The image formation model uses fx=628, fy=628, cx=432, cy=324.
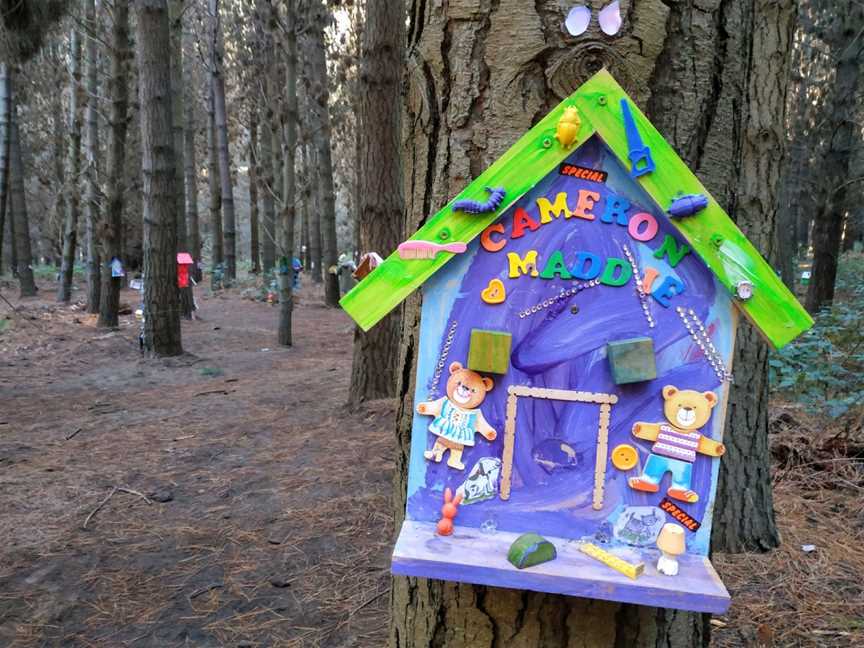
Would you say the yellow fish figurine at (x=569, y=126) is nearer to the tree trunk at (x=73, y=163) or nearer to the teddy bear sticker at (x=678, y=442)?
the teddy bear sticker at (x=678, y=442)

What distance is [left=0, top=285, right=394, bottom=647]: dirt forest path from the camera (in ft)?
8.64

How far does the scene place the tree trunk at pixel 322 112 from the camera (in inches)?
402

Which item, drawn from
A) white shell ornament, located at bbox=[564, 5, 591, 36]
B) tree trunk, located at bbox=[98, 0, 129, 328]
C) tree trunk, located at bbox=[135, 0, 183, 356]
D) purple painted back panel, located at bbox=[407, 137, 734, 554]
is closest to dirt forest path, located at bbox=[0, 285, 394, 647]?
tree trunk, located at bbox=[135, 0, 183, 356]

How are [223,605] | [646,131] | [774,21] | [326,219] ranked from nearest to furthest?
[646,131], [774,21], [223,605], [326,219]

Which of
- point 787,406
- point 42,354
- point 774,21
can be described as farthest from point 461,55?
point 42,354

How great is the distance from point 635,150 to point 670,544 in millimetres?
718

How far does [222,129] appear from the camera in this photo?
15.1 meters

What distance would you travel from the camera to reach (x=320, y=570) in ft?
9.81

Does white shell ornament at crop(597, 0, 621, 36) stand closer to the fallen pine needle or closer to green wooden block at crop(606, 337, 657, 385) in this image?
green wooden block at crop(606, 337, 657, 385)

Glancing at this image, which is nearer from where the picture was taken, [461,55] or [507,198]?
[507,198]

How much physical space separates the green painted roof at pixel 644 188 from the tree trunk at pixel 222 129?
1262 centimetres

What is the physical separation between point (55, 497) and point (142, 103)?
5.32m

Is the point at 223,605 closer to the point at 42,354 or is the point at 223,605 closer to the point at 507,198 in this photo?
the point at 507,198

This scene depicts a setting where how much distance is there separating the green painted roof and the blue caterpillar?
0.01m
